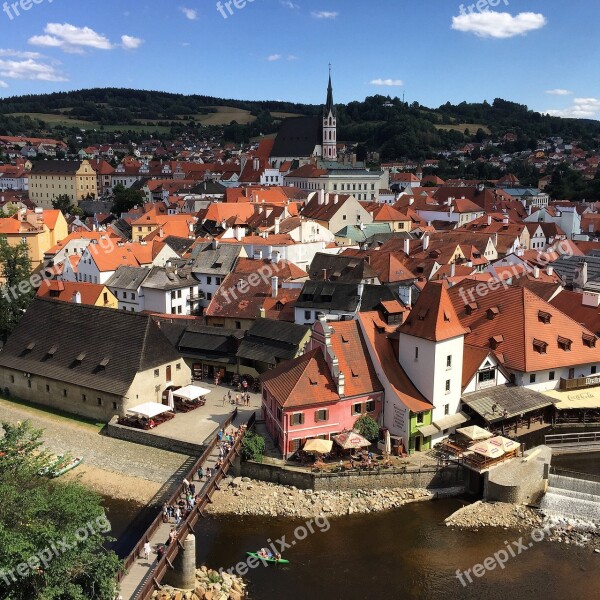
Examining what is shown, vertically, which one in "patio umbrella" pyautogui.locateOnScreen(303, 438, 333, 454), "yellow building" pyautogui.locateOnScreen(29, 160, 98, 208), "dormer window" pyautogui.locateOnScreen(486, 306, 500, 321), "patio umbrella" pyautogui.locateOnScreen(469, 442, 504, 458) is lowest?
"patio umbrella" pyautogui.locateOnScreen(303, 438, 333, 454)

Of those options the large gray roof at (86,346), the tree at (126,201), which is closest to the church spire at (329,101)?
the tree at (126,201)

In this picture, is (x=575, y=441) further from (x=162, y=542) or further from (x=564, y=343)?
(x=162, y=542)

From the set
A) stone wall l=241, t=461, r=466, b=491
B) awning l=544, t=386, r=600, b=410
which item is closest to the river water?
stone wall l=241, t=461, r=466, b=491

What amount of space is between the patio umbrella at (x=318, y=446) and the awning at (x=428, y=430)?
478 centimetres

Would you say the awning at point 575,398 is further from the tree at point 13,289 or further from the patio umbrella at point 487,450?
the tree at point 13,289

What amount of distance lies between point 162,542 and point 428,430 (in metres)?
14.7

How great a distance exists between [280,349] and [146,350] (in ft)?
27.6

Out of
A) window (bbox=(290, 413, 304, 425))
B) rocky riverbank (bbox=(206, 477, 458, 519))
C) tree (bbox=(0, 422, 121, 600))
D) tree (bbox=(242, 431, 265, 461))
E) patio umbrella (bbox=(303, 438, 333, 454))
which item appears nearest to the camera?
tree (bbox=(0, 422, 121, 600))

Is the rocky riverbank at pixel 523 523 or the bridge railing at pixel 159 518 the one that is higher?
the bridge railing at pixel 159 518

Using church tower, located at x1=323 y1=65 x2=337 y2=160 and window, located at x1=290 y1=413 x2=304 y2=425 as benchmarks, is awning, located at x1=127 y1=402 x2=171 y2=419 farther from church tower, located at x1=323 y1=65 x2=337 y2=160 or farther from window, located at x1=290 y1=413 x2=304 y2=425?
church tower, located at x1=323 y1=65 x2=337 y2=160

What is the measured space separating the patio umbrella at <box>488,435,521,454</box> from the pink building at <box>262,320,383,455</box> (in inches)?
239

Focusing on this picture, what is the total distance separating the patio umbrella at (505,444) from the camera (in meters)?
32.6

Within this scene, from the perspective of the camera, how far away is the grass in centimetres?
3990

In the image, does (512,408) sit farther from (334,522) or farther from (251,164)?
(251,164)
